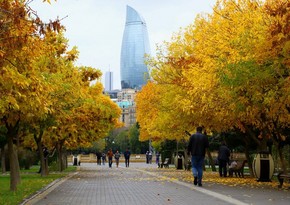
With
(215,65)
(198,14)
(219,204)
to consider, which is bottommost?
(219,204)

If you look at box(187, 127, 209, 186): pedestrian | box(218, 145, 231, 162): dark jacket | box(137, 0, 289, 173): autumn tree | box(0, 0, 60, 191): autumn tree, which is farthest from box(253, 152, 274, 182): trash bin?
box(0, 0, 60, 191): autumn tree

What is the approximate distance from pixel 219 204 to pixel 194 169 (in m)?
6.15

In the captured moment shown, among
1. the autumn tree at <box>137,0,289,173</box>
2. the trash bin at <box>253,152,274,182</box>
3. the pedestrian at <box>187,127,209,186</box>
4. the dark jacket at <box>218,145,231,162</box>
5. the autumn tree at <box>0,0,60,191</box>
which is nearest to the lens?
the autumn tree at <box>0,0,60,191</box>

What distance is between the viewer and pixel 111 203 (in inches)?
517

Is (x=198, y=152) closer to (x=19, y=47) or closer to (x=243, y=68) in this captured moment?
(x=243, y=68)

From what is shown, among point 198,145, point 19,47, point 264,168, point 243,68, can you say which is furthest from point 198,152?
point 19,47

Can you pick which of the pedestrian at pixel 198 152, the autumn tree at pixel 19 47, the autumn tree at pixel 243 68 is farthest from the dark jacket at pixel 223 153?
the autumn tree at pixel 19 47

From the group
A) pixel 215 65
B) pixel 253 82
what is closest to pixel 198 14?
pixel 215 65

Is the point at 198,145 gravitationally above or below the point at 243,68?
below

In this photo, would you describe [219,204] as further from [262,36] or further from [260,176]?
[260,176]

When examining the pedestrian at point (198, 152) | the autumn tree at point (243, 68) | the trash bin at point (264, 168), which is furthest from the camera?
the trash bin at point (264, 168)

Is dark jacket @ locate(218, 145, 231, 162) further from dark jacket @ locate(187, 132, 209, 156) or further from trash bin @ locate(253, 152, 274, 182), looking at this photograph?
dark jacket @ locate(187, 132, 209, 156)

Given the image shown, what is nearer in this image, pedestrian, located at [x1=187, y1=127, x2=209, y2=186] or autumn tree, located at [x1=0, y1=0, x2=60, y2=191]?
autumn tree, located at [x1=0, y1=0, x2=60, y2=191]

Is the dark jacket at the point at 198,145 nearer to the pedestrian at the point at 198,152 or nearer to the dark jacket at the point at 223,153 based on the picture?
the pedestrian at the point at 198,152
